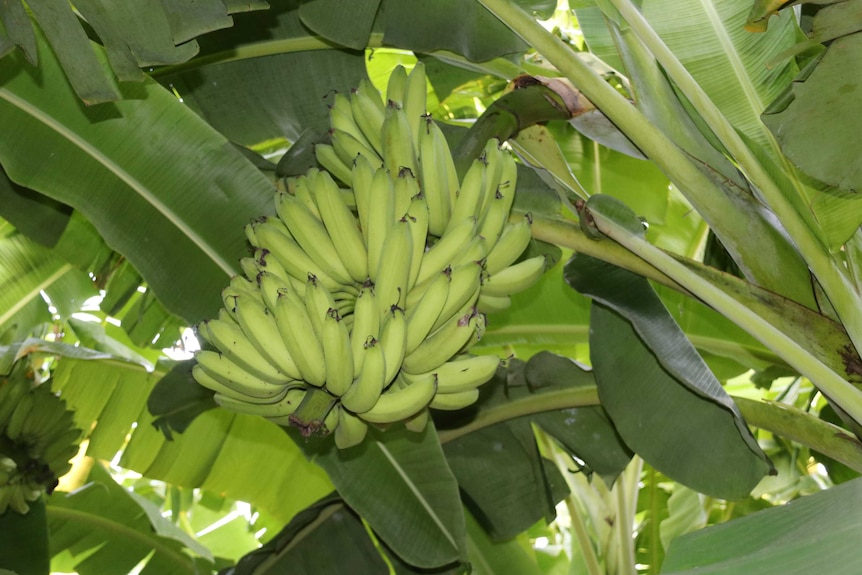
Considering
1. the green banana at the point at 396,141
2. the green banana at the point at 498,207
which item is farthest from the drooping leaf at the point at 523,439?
the green banana at the point at 396,141

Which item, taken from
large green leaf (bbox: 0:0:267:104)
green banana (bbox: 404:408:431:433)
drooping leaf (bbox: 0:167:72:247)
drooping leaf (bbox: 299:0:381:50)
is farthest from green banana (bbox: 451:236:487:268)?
drooping leaf (bbox: 0:167:72:247)

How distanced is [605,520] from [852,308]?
1.15 m

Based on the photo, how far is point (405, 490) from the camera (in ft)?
4.54

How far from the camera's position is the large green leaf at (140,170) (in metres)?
1.35

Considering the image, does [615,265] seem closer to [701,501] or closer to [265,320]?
[265,320]

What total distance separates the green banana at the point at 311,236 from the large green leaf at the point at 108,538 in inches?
46.3

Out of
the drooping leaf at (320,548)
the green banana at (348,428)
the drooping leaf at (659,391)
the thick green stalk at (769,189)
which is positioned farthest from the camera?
the drooping leaf at (320,548)

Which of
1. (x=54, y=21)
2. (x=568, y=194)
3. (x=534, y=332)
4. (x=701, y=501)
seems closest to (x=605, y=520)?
(x=701, y=501)

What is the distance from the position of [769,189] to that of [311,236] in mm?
659

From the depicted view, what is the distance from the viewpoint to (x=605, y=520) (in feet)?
6.88

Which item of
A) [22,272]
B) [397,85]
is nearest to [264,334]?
[397,85]

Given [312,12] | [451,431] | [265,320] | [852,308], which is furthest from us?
[451,431]

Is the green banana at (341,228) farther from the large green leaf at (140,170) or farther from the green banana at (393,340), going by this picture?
the large green leaf at (140,170)

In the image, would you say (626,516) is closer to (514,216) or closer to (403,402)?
(514,216)
